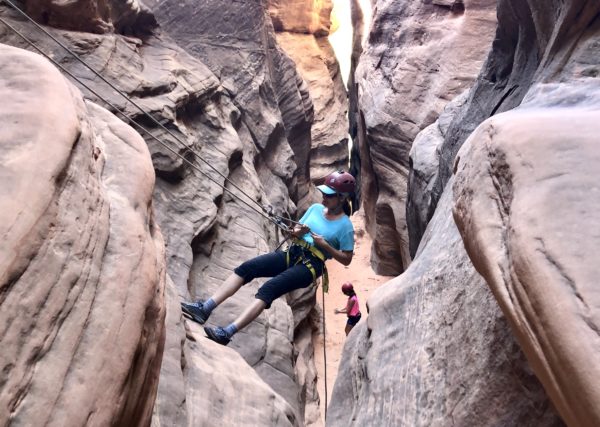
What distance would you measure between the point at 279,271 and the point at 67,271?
382 centimetres

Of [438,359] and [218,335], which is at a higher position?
[438,359]

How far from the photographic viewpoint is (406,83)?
42.2 feet

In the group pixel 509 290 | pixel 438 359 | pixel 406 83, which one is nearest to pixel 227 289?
pixel 438 359

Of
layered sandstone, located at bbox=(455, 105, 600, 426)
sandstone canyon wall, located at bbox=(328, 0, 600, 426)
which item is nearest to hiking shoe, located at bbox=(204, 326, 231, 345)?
sandstone canyon wall, located at bbox=(328, 0, 600, 426)

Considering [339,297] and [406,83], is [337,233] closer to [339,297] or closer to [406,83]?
[339,297]

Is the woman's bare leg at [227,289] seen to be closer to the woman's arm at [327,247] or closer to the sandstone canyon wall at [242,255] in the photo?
the sandstone canyon wall at [242,255]

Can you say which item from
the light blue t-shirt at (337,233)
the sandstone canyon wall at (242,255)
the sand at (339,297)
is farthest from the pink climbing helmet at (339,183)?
the sand at (339,297)

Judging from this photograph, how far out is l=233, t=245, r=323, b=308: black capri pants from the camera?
19.5 ft

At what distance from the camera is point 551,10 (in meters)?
6.05

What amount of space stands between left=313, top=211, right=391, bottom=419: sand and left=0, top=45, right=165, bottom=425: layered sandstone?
5694 millimetres

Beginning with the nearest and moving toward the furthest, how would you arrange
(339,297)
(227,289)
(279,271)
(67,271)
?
(67,271), (227,289), (279,271), (339,297)

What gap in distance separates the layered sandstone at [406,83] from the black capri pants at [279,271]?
5.71 m

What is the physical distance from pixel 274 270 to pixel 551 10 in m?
4.10

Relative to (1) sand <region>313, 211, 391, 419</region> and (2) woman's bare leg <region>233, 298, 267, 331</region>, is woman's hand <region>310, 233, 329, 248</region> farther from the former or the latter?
(1) sand <region>313, 211, 391, 419</region>
